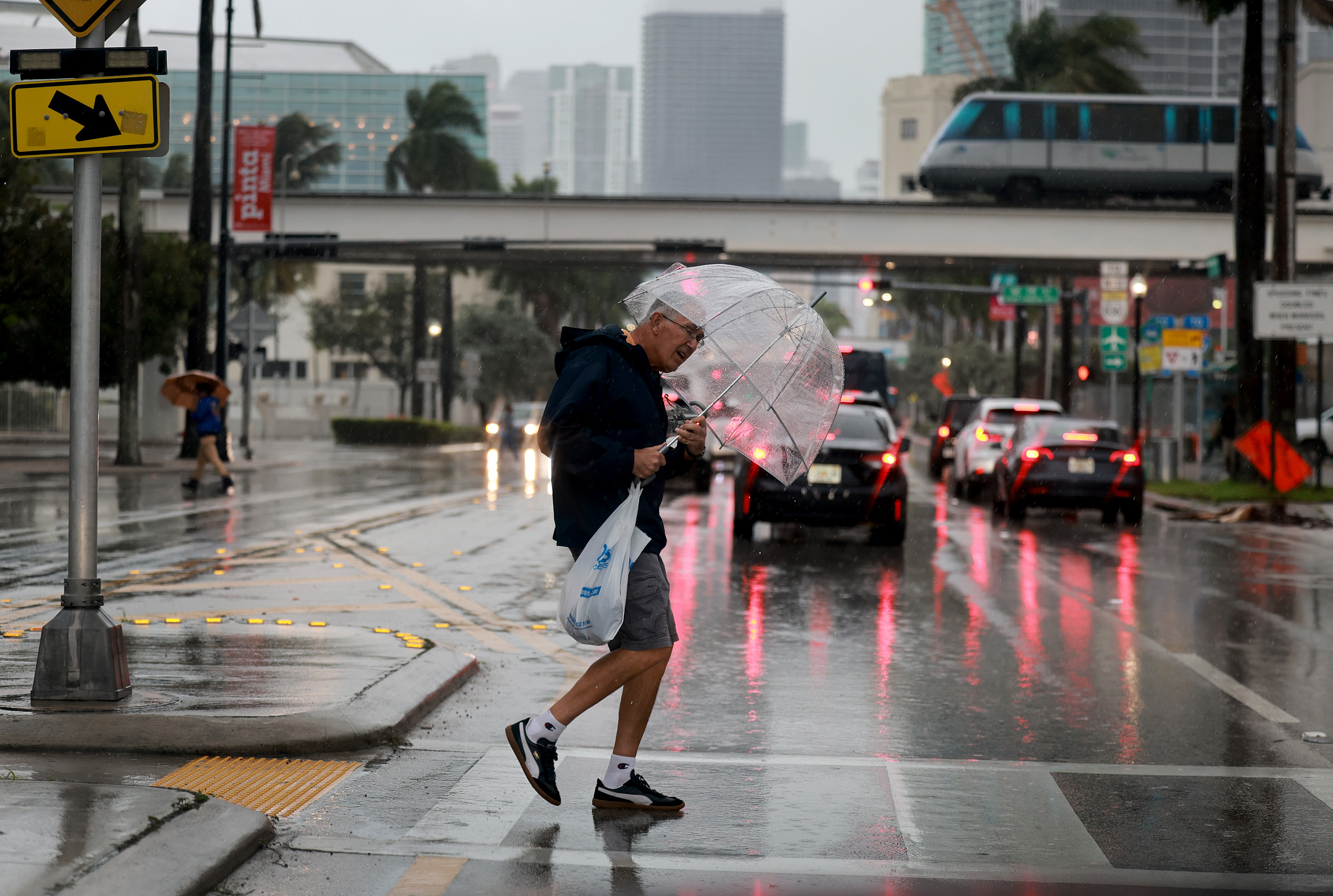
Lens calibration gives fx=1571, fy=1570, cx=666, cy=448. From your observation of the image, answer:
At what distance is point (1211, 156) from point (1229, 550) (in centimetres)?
3129

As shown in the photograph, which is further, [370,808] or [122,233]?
[122,233]

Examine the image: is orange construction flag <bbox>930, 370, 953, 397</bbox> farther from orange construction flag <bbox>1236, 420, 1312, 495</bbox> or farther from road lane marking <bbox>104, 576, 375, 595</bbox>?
A: road lane marking <bbox>104, 576, 375, 595</bbox>

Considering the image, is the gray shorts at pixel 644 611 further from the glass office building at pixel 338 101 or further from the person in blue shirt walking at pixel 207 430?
the glass office building at pixel 338 101

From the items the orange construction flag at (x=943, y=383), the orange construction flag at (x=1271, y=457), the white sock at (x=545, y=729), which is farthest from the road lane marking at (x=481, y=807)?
the orange construction flag at (x=943, y=383)

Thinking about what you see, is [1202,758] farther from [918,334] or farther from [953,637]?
[918,334]

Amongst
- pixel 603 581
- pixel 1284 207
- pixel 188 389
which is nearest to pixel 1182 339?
pixel 1284 207

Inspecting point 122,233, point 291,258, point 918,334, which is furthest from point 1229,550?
point 918,334

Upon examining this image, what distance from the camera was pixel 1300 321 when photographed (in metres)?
23.8

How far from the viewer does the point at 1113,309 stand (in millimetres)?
38094

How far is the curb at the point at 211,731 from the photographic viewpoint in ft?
20.5

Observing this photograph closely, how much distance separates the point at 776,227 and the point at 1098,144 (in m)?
9.67

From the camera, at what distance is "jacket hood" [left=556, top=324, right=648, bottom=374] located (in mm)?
5596

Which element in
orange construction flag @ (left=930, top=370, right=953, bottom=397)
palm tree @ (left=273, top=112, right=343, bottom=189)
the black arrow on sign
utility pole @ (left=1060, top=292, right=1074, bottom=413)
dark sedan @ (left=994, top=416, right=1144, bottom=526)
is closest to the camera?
the black arrow on sign

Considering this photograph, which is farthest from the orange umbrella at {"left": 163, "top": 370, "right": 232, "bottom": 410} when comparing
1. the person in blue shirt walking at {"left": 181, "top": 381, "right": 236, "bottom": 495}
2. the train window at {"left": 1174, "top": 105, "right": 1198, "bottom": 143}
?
the train window at {"left": 1174, "top": 105, "right": 1198, "bottom": 143}
